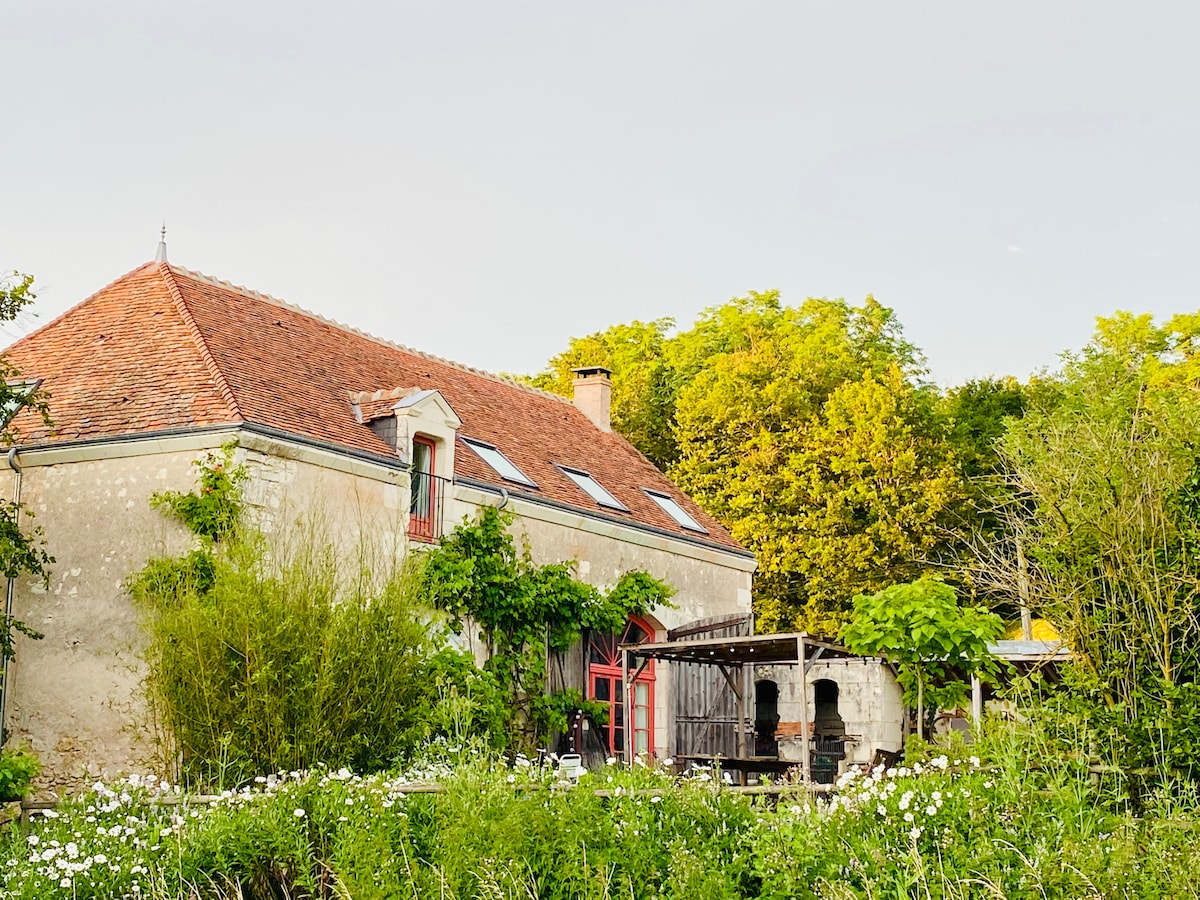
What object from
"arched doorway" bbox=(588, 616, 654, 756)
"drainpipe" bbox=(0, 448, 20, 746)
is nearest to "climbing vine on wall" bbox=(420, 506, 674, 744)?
"arched doorway" bbox=(588, 616, 654, 756)

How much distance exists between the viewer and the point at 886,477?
30656 millimetres

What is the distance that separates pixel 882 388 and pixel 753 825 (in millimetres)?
24464

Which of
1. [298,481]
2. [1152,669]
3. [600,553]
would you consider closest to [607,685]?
[600,553]

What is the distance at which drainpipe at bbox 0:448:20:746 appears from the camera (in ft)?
48.0

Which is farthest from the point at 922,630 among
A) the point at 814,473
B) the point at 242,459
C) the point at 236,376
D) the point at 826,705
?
the point at 814,473

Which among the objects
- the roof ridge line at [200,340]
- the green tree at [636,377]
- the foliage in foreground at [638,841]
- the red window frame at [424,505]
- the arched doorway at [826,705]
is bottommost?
the foliage in foreground at [638,841]

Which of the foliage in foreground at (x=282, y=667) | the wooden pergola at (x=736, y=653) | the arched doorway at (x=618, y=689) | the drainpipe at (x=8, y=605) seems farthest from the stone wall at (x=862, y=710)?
the drainpipe at (x=8, y=605)

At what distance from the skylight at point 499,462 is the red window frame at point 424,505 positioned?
1632 mm

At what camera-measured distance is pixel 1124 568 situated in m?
9.27

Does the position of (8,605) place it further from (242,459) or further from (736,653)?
(736,653)

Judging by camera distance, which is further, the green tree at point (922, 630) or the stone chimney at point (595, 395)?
the stone chimney at point (595, 395)

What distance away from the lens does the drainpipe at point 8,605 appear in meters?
14.6

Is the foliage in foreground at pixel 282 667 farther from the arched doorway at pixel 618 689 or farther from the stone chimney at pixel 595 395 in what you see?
the stone chimney at pixel 595 395

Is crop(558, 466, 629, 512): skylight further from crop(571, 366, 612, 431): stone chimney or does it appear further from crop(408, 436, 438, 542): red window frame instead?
crop(571, 366, 612, 431): stone chimney
